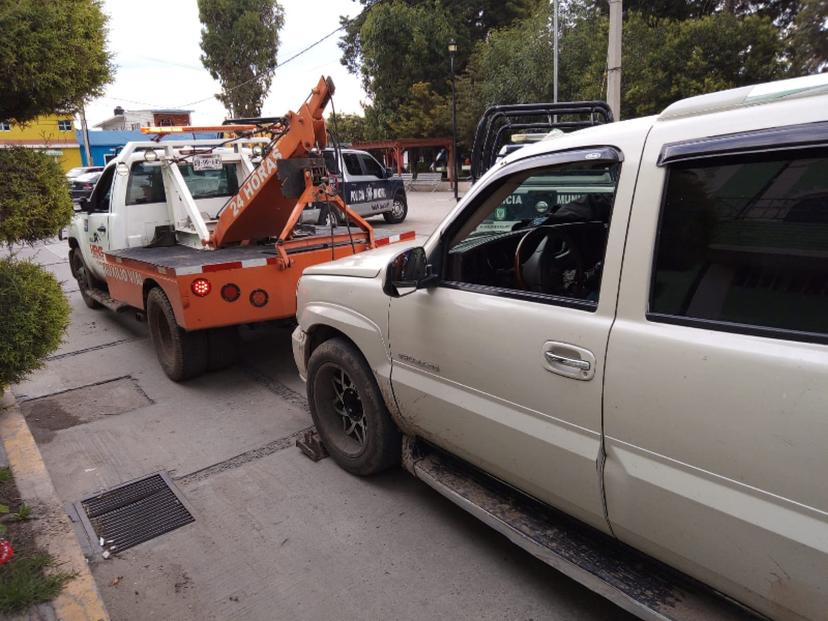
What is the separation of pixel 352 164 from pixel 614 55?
7045mm

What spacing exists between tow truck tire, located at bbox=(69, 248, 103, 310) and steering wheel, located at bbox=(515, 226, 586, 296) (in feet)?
24.1

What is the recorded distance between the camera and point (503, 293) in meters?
2.55

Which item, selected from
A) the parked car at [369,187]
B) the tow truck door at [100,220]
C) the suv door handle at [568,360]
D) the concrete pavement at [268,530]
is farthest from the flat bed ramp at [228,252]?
the parked car at [369,187]

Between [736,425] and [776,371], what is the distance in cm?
19

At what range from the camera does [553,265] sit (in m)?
2.67

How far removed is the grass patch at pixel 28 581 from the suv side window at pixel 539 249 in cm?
212

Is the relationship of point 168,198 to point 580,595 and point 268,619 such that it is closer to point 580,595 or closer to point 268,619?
point 268,619

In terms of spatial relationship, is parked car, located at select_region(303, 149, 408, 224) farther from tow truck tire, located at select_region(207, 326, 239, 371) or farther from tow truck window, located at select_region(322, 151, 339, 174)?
tow truck tire, located at select_region(207, 326, 239, 371)

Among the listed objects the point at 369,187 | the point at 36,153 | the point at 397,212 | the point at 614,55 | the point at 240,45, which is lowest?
the point at 397,212

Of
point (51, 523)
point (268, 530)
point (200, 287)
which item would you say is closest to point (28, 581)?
point (51, 523)

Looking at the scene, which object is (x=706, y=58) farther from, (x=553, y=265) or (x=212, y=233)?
(x=553, y=265)

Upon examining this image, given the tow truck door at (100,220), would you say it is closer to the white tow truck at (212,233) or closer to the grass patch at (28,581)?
the white tow truck at (212,233)

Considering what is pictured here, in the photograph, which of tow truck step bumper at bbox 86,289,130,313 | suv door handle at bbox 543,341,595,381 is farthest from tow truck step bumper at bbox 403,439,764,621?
tow truck step bumper at bbox 86,289,130,313

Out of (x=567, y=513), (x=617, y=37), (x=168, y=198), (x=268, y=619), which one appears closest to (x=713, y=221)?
(x=567, y=513)
